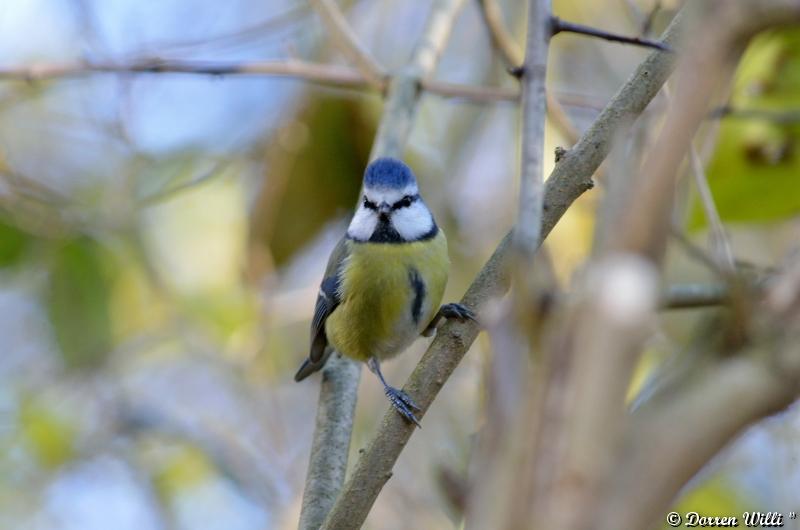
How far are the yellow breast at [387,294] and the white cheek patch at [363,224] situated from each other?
19 mm

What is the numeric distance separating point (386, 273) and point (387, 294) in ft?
0.14

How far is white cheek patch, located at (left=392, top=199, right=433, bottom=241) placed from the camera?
1.93m

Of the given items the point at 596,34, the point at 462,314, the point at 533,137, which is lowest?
the point at 533,137

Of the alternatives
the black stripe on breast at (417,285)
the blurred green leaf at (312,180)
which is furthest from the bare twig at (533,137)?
the blurred green leaf at (312,180)

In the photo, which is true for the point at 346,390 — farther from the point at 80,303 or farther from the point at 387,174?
the point at 80,303

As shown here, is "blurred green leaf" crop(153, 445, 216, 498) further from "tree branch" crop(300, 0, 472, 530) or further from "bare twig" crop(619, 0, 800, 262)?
"bare twig" crop(619, 0, 800, 262)

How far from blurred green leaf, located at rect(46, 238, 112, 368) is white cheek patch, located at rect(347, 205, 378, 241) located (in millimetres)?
880

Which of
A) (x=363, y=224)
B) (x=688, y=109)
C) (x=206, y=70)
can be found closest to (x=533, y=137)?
(x=688, y=109)

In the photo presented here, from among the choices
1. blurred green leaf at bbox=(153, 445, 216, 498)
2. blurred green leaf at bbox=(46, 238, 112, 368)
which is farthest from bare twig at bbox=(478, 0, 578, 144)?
blurred green leaf at bbox=(153, 445, 216, 498)

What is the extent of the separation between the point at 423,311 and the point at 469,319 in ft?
2.08

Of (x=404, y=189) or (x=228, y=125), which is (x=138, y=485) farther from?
(x=404, y=189)

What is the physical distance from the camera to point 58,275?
2.56 metres

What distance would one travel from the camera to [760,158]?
2.06 metres

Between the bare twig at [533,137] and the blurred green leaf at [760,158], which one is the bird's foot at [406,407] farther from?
the blurred green leaf at [760,158]
